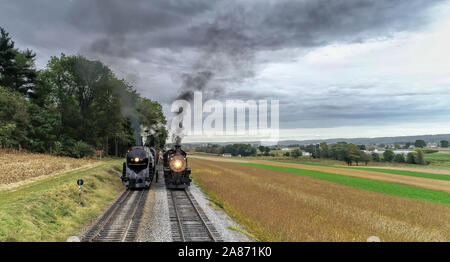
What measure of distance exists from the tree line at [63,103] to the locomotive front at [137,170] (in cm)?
2026

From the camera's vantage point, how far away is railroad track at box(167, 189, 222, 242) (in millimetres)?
11295

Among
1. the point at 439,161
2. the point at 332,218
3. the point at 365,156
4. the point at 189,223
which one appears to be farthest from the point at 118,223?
the point at 439,161

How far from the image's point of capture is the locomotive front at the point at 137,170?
2295 centimetres

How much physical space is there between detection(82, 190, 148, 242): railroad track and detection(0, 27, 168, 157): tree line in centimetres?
2661

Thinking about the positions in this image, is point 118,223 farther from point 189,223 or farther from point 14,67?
point 14,67

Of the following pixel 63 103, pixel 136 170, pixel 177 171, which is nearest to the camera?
pixel 136 170

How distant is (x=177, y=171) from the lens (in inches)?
932

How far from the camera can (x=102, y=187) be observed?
23.0m

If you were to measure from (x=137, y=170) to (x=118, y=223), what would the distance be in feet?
34.0

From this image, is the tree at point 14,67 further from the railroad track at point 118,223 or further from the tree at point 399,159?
the tree at point 399,159

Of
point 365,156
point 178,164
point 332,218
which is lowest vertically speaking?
point 365,156

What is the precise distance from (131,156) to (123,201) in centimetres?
498

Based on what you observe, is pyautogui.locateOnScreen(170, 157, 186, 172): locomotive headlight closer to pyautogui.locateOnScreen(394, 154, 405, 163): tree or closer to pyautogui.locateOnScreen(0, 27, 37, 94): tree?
pyautogui.locateOnScreen(0, 27, 37, 94): tree
